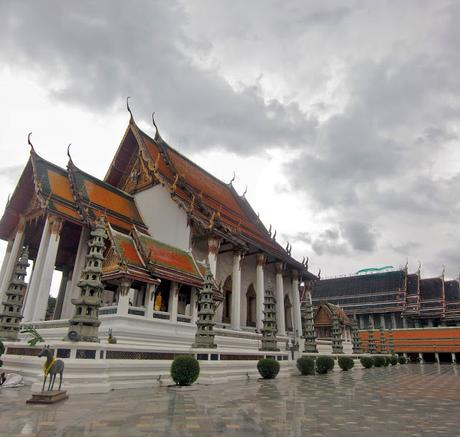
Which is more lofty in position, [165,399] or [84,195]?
[84,195]

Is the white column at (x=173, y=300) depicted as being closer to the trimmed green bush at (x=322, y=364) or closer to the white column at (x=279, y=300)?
the trimmed green bush at (x=322, y=364)

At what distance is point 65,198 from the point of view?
17547mm

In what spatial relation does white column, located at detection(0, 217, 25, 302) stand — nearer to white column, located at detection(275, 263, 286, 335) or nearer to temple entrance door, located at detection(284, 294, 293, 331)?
white column, located at detection(275, 263, 286, 335)

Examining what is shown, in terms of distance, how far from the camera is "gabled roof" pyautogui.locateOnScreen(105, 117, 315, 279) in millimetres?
19953

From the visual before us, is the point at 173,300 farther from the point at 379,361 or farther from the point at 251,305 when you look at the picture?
the point at 379,361

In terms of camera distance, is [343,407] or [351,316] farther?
[351,316]

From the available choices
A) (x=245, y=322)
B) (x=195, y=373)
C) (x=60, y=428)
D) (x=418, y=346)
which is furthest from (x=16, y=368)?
(x=418, y=346)

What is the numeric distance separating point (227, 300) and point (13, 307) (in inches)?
468

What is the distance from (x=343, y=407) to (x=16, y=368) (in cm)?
925

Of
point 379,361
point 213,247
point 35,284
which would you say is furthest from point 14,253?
point 379,361

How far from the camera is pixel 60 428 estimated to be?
Result: 4.66 metres

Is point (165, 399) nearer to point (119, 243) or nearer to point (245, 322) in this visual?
point (119, 243)

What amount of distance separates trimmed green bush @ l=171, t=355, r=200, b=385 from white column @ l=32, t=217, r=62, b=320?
8521 millimetres

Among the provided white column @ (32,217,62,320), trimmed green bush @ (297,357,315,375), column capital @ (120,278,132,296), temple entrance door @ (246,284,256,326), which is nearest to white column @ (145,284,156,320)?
column capital @ (120,278,132,296)
